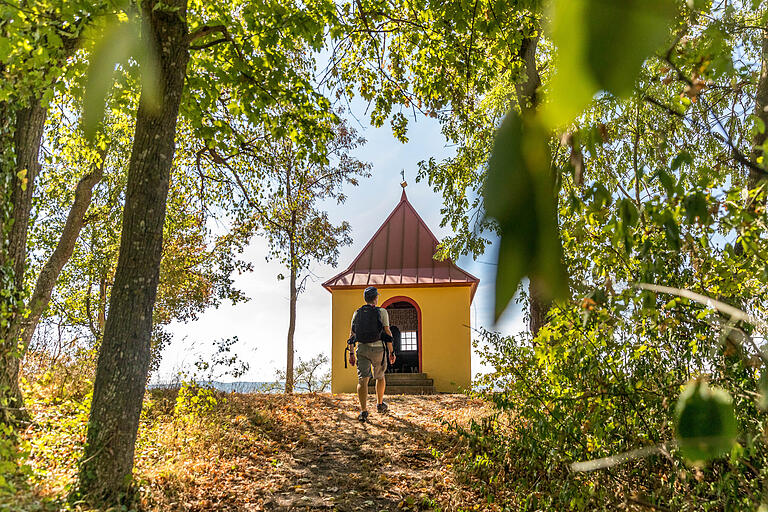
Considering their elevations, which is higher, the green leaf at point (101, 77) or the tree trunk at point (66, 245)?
the tree trunk at point (66, 245)

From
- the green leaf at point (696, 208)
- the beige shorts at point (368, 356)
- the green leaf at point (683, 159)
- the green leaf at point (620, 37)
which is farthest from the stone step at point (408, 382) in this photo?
the green leaf at point (620, 37)

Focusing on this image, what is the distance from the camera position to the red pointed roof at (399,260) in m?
11.9

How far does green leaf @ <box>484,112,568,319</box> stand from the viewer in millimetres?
420

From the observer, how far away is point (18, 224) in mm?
4188

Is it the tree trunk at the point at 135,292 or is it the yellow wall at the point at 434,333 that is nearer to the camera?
the tree trunk at the point at 135,292

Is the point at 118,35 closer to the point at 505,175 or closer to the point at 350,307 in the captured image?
the point at 505,175

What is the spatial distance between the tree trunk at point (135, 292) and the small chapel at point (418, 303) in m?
7.20

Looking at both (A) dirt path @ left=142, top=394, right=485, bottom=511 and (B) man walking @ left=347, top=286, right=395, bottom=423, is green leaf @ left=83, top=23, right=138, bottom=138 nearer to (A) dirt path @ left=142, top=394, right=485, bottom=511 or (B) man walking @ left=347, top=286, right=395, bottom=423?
(A) dirt path @ left=142, top=394, right=485, bottom=511

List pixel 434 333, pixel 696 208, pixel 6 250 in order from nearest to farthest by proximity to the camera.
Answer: pixel 696 208 → pixel 6 250 → pixel 434 333

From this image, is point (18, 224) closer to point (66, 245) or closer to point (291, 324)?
point (66, 245)

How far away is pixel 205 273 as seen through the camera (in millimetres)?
11117

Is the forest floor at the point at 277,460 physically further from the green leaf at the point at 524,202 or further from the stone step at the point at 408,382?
the stone step at the point at 408,382

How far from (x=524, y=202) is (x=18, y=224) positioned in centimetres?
491

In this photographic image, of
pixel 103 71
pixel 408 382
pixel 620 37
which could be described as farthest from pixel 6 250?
pixel 408 382
